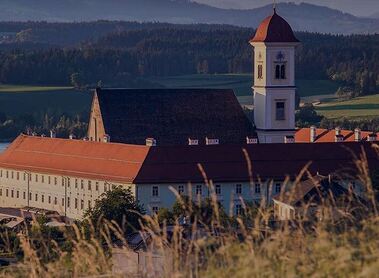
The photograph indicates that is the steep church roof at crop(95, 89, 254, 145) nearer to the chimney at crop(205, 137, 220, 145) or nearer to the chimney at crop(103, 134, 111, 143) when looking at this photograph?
the chimney at crop(103, 134, 111, 143)

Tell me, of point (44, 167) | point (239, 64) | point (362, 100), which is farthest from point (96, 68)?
point (44, 167)

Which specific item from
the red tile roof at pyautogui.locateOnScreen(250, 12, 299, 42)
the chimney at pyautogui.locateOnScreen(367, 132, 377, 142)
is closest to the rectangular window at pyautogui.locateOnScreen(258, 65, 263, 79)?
the red tile roof at pyautogui.locateOnScreen(250, 12, 299, 42)

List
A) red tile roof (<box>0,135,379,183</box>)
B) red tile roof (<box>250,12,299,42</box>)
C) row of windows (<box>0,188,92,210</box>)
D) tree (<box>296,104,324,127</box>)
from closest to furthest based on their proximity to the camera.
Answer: red tile roof (<box>0,135,379,183</box>)
row of windows (<box>0,188,92,210</box>)
red tile roof (<box>250,12,299,42</box>)
tree (<box>296,104,324,127</box>)

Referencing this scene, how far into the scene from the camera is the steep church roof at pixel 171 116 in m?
62.3

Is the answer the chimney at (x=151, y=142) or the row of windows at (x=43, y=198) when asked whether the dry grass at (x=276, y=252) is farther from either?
the chimney at (x=151, y=142)

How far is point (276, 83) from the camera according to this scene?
63.4 meters

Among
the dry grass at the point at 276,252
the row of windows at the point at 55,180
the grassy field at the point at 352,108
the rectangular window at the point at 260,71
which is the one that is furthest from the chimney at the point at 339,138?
the grassy field at the point at 352,108

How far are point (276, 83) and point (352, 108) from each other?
6828 centimetres

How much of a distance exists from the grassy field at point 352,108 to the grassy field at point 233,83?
5.90m

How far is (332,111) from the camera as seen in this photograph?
422 ft

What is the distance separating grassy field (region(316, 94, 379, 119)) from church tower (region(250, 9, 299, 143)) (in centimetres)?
5750

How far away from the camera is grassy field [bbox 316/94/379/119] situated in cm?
12373

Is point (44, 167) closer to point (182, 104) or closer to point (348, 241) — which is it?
point (182, 104)

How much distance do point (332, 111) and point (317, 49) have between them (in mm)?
57900
